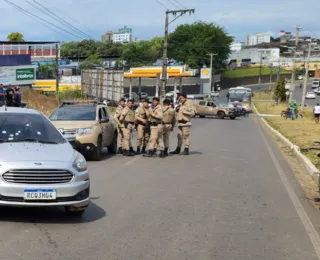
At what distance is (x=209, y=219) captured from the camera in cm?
778

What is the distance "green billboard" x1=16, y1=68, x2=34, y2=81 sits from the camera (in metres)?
51.2

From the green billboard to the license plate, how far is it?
46241 millimetres

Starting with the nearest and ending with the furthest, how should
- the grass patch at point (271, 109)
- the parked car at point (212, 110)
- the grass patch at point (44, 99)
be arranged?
the grass patch at point (44, 99)
the parked car at point (212, 110)
the grass patch at point (271, 109)

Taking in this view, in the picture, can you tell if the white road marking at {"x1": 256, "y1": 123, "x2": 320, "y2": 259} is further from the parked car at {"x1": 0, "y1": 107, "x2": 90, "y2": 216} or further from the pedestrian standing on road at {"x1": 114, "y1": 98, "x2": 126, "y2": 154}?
the pedestrian standing on road at {"x1": 114, "y1": 98, "x2": 126, "y2": 154}

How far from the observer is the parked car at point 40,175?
21.5ft

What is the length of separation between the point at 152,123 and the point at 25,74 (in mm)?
39257

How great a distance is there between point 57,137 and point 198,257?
3.28m

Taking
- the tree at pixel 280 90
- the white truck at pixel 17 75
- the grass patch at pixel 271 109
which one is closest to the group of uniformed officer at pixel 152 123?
the white truck at pixel 17 75

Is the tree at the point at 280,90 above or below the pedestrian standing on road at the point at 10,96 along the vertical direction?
below

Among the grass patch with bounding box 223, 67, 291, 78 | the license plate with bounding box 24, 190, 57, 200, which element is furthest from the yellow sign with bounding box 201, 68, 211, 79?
the license plate with bounding box 24, 190, 57, 200

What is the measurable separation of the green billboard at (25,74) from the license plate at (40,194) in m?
46.2

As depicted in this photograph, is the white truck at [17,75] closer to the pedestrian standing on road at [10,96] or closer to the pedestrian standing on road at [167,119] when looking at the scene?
the pedestrian standing on road at [10,96]

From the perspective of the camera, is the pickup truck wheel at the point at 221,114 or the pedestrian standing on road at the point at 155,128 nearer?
the pedestrian standing on road at the point at 155,128

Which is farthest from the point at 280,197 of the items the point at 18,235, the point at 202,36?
the point at 202,36
